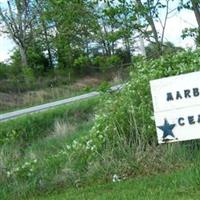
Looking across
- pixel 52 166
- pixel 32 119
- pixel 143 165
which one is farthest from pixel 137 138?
pixel 32 119

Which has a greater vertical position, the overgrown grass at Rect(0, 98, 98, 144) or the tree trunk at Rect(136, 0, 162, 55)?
the tree trunk at Rect(136, 0, 162, 55)

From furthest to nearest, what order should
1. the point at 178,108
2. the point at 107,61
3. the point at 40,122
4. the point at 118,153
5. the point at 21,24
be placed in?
the point at 21,24
the point at 40,122
the point at 107,61
the point at 118,153
the point at 178,108

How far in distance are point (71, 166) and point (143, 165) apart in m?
1.14

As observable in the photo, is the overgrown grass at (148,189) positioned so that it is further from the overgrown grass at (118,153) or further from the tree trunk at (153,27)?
the tree trunk at (153,27)

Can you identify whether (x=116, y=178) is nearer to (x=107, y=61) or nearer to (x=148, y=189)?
(x=148, y=189)

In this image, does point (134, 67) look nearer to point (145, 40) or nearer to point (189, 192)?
point (145, 40)

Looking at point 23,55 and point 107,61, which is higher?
point 23,55

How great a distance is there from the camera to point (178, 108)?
845 centimetres

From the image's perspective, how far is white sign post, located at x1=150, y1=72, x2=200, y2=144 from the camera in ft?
27.6

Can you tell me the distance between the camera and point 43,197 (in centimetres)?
798

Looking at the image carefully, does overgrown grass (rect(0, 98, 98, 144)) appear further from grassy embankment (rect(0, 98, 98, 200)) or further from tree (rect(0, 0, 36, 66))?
tree (rect(0, 0, 36, 66))

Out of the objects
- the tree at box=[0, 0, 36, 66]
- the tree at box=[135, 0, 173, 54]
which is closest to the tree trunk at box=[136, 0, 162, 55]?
the tree at box=[135, 0, 173, 54]

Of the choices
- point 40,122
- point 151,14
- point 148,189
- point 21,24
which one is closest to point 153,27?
point 151,14

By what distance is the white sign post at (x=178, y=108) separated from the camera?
8398mm
